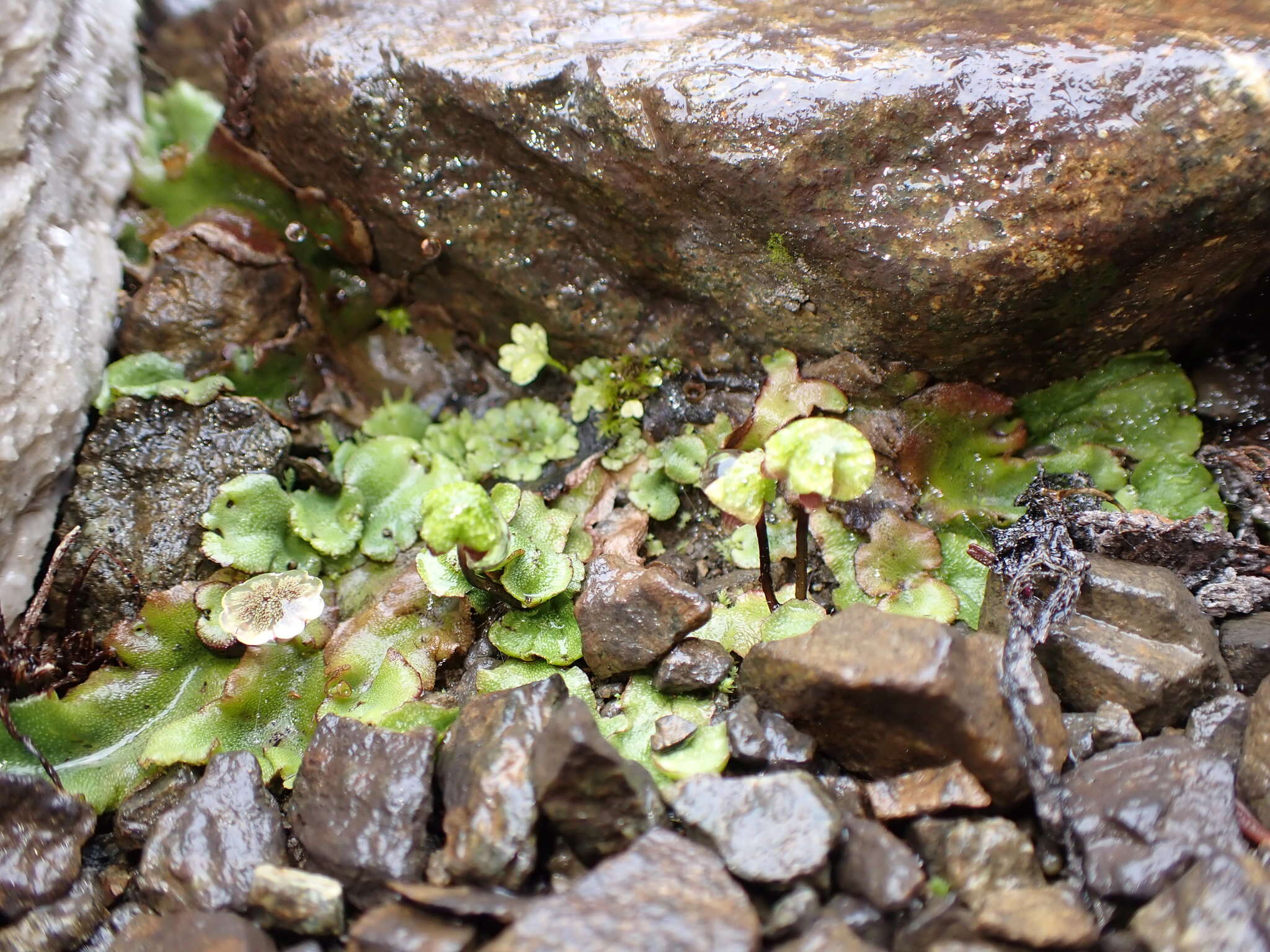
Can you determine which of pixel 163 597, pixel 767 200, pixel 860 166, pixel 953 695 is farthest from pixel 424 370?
pixel 953 695

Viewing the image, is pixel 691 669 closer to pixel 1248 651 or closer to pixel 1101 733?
pixel 1101 733

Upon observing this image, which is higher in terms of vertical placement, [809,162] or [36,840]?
[809,162]

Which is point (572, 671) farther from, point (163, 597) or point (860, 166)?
point (860, 166)

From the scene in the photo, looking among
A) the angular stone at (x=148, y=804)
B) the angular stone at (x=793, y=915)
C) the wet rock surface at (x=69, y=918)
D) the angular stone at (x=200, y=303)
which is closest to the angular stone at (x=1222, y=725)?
the angular stone at (x=793, y=915)

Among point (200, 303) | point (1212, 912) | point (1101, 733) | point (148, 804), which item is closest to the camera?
point (1212, 912)

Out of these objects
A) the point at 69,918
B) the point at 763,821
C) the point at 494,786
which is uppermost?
the point at 494,786

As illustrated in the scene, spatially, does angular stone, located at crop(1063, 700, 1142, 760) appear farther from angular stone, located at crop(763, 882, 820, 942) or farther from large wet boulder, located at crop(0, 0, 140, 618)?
large wet boulder, located at crop(0, 0, 140, 618)

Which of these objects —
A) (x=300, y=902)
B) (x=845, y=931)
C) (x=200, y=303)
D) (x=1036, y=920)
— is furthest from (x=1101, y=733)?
(x=200, y=303)

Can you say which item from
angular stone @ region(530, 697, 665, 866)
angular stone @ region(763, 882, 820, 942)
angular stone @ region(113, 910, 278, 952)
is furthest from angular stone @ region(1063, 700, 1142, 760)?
angular stone @ region(113, 910, 278, 952)

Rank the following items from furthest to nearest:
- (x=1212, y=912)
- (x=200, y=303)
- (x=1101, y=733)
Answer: (x=200, y=303) < (x=1101, y=733) < (x=1212, y=912)
